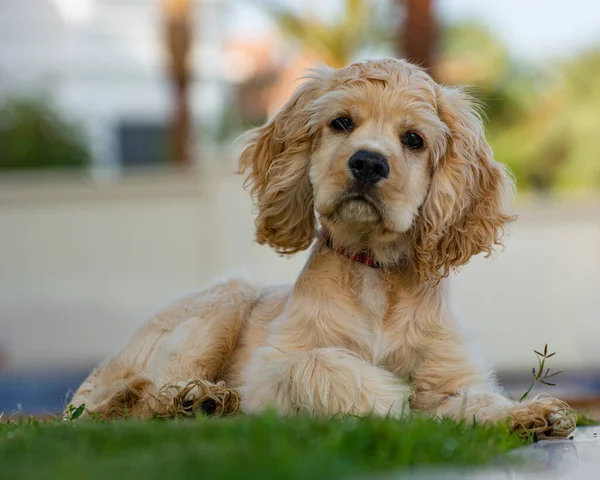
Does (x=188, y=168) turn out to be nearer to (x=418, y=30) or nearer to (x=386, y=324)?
(x=418, y=30)

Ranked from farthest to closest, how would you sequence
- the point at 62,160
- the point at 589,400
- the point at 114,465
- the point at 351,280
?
the point at 62,160
the point at 589,400
the point at 351,280
the point at 114,465

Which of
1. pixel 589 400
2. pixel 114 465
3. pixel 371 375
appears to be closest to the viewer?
pixel 114 465

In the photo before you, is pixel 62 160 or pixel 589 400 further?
pixel 62 160

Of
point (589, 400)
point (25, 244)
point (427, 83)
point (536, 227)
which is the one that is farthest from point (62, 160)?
point (427, 83)

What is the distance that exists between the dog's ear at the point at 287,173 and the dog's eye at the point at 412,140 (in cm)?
52

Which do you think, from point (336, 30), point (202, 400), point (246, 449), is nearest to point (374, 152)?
point (202, 400)

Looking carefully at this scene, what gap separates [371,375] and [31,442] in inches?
65.2

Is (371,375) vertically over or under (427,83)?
under

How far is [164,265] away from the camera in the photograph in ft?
54.1

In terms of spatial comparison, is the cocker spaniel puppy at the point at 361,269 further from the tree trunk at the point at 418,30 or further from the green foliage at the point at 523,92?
the green foliage at the point at 523,92

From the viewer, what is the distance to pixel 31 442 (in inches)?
132

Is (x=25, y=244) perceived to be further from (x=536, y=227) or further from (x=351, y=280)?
(x=351, y=280)

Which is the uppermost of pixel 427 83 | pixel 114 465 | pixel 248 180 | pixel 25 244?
pixel 427 83

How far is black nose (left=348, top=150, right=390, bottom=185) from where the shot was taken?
14.4 feet
